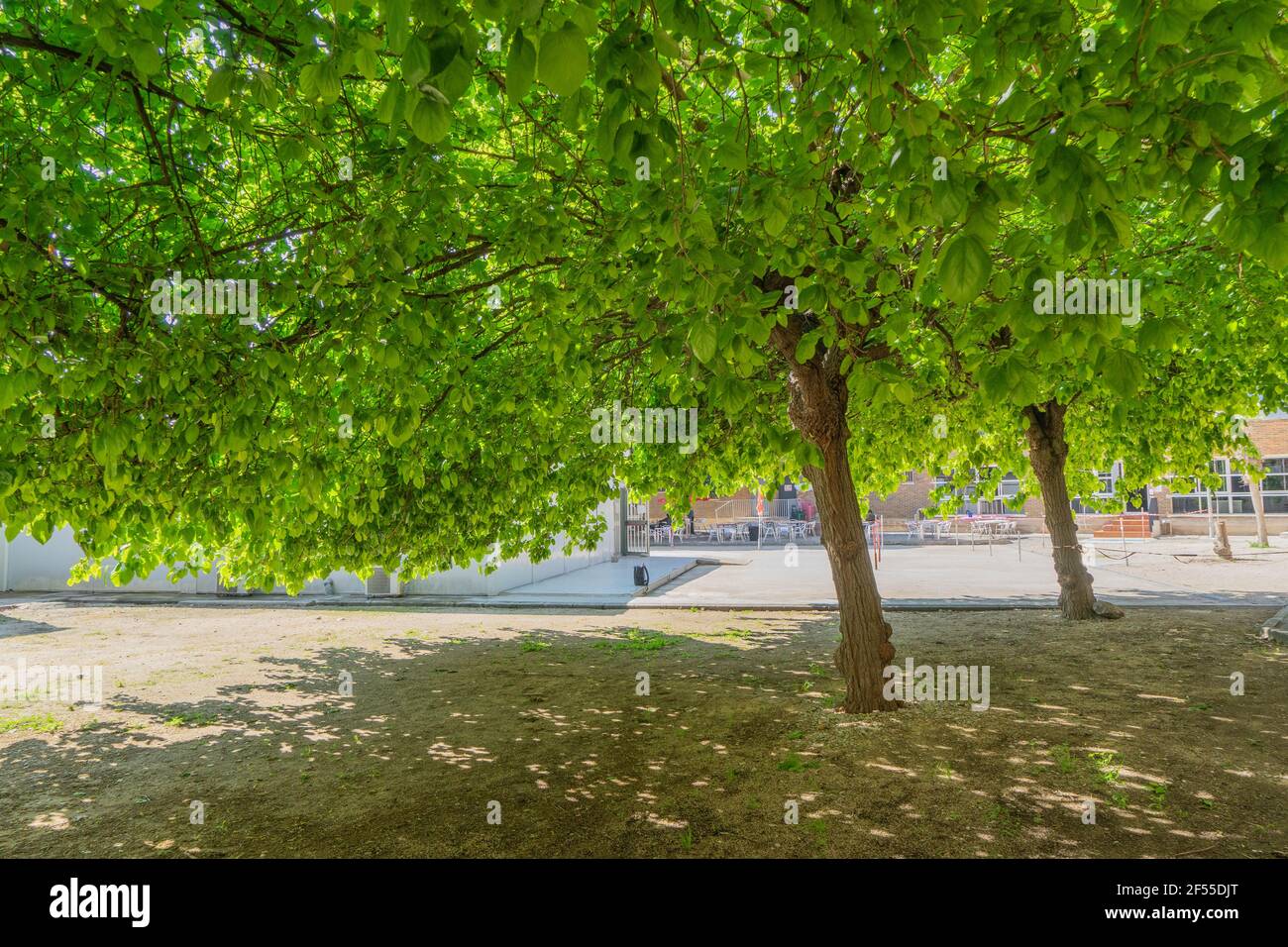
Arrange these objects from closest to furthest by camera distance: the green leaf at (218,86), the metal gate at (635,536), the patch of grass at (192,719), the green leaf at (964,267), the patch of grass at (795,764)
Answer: the green leaf at (964,267) → the green leaf at (218,86) → the patch of grass at (795,764) → the patch of grass at (192,719) → the metal gate at (635,536)

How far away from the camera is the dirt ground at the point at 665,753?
5.35 meters

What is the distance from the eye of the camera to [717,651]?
12.1 metres

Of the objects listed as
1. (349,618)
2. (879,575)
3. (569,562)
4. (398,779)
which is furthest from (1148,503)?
(398,779)

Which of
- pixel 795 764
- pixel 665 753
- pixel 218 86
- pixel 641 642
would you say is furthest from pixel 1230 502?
pixel 218 86

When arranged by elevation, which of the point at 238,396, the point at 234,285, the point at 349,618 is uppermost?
the point at 234,285

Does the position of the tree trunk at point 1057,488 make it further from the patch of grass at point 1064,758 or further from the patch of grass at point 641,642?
the patch of grass at point 641,642

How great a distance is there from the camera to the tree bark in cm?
781

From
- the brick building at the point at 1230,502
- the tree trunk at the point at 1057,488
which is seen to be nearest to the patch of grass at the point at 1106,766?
the tree trunk at the point at 1057,488

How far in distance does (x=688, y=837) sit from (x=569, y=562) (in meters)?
20.4

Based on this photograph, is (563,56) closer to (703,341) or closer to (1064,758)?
(703,341)

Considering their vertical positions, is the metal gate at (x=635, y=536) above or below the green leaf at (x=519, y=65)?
below

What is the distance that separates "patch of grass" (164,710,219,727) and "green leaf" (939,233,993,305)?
33.2 ft

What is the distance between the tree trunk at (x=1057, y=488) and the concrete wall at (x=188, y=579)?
11047 mm
